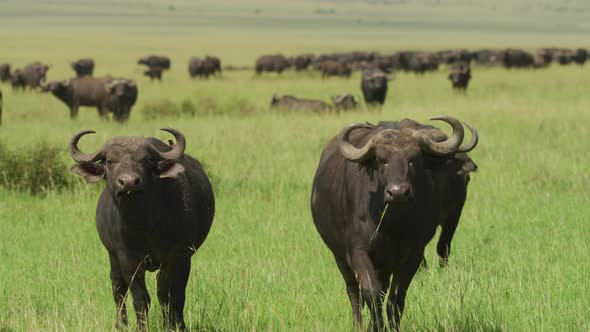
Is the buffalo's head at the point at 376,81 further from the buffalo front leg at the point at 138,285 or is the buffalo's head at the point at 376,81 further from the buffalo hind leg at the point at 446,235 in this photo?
the buffalo front leg at the point at 138,285

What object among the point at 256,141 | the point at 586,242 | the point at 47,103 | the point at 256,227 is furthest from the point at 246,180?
the point at 47,103

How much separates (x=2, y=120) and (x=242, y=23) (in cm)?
14522

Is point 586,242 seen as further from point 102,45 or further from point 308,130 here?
point 102,45

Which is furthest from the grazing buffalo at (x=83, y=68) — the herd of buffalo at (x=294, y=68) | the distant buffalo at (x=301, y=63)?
the distant buffalo at (x=301, y=63)

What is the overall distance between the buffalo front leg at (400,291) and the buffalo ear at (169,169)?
1.57 meters

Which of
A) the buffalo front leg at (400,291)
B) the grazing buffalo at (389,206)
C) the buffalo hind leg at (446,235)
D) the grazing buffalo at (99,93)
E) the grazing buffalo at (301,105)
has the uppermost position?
the grazing buffalo at (389,206)

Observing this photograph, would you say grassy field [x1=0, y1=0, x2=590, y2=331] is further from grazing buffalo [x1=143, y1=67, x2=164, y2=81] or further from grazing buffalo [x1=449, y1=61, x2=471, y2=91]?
grazing buffalo [x1=143, y1=67, x2=164, y2=81]

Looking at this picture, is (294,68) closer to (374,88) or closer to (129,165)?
(374,88)

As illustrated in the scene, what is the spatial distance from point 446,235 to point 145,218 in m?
3.33

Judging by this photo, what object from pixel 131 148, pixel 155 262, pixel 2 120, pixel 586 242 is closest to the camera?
pixel 131 148

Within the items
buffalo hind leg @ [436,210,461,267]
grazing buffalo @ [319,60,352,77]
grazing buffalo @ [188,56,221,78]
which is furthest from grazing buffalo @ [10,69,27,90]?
buffalo hind leg @ [436,210,461,267]

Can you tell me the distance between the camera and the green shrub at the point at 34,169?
11.2 meters

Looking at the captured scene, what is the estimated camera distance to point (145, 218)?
5246 mm

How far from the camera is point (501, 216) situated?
30.6 feet
